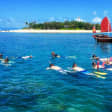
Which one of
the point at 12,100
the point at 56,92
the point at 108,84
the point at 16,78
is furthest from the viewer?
the point at 16,78

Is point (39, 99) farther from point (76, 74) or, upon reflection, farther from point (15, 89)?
point (76, 74)

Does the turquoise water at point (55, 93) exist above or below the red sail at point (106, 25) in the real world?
below

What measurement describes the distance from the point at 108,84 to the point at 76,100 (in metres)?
5.70

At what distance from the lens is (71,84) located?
64.7ft

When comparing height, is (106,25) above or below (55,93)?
above

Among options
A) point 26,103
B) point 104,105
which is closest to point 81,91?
point 104,105

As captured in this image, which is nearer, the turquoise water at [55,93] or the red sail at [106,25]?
the turquoise water at [55,93]

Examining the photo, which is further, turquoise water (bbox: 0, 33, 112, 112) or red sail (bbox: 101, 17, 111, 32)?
red sail (bbox: 101, 17, 111, 32)

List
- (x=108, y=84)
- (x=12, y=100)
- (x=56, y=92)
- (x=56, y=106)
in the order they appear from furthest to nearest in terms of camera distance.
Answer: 1. (x=108, y=84)
2. (x=56, y=92)
3. (x=12, y=100)
4. (x=56, y=106)

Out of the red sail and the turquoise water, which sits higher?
the red sail

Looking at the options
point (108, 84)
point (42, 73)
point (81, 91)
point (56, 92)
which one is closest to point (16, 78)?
point (42, 73)

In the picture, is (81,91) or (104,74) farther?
(104,74)

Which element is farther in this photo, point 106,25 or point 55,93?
point 106,25

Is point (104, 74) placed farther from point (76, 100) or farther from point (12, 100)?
point (12, 100)
